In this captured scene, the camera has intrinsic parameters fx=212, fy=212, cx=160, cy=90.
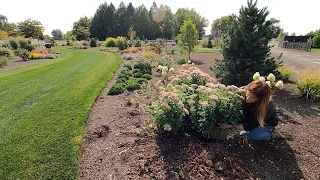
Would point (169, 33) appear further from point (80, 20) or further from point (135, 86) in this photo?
point (135, 86)

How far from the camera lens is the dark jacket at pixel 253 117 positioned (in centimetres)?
347

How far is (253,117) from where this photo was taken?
3.47 metres

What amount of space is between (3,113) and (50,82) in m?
3.30

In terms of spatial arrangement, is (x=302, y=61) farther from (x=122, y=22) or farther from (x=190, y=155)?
(x=122, y=22)

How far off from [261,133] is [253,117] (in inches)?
14.8

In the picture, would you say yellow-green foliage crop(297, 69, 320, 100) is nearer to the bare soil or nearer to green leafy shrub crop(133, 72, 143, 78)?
the bare soil

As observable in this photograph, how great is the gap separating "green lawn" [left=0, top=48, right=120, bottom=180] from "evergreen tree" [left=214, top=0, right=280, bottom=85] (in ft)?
15.0

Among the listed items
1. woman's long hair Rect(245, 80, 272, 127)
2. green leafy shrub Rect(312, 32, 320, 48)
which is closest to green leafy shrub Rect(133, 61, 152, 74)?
woman's long hair Rect(245, 80, 272, 127)

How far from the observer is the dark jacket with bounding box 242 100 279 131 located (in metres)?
3.47

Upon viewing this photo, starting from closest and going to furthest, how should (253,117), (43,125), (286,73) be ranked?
(253,117), (43,125), (286,73)

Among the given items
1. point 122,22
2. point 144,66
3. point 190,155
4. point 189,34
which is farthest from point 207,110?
point 122,22

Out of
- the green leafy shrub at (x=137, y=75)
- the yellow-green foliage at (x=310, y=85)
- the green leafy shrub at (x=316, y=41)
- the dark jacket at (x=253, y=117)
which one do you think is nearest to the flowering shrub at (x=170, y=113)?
the dark jacket at (x=253, y=117)

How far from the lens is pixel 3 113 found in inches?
199

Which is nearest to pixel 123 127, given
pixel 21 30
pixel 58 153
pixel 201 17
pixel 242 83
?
pixel 58 153
